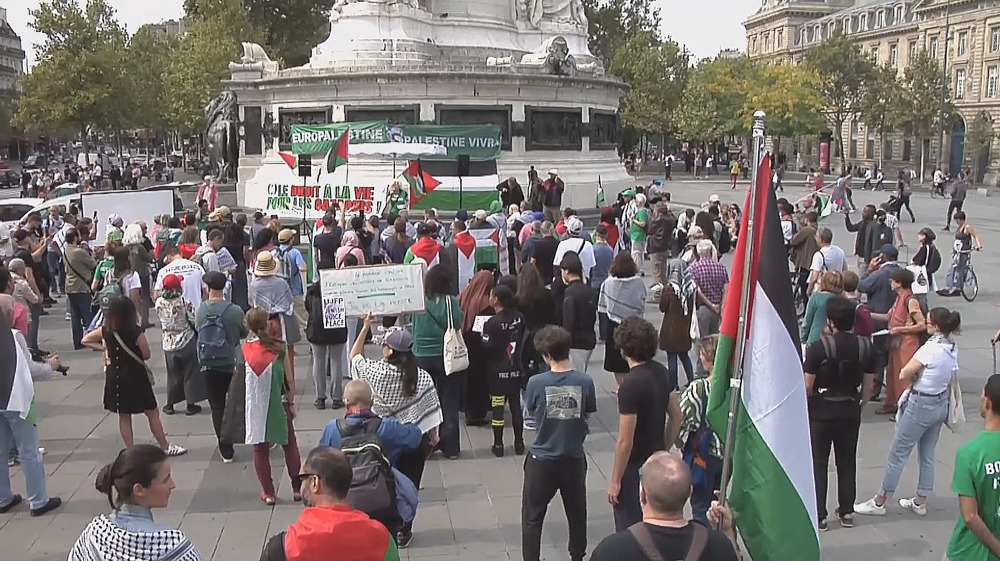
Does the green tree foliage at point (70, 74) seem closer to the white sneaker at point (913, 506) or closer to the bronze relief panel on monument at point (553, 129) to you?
the bronze relief panel on monument at point (553, 129)

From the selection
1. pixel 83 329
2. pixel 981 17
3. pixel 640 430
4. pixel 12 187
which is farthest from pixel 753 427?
pixel 981 17

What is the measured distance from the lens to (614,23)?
71375mm

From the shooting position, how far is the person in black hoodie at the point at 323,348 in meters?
9.47

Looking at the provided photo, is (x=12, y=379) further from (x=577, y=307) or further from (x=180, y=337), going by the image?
(x=577, y=307)

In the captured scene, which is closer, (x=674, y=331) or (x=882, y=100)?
(x=674, y=331)

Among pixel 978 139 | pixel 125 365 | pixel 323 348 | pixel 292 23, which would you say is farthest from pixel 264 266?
pixel 978 139

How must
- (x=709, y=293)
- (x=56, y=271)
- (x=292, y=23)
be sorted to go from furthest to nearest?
(x=292, y=23) → (x=56, y=271) → (x=709, y=293)

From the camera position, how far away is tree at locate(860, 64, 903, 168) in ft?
209

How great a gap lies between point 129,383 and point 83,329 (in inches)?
246

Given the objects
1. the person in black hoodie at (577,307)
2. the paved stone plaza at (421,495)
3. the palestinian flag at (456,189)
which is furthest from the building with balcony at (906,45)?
the paved stone plaza at (421,495)

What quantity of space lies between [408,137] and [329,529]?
18.3 m

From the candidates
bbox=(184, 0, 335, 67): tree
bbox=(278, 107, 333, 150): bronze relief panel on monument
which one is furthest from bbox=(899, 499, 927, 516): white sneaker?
bbox=(184, 0, 335, 67): tree

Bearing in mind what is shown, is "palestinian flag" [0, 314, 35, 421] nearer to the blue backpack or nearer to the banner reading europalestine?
the blue backpack

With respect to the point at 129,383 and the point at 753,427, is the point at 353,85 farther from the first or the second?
the point at 753,427
